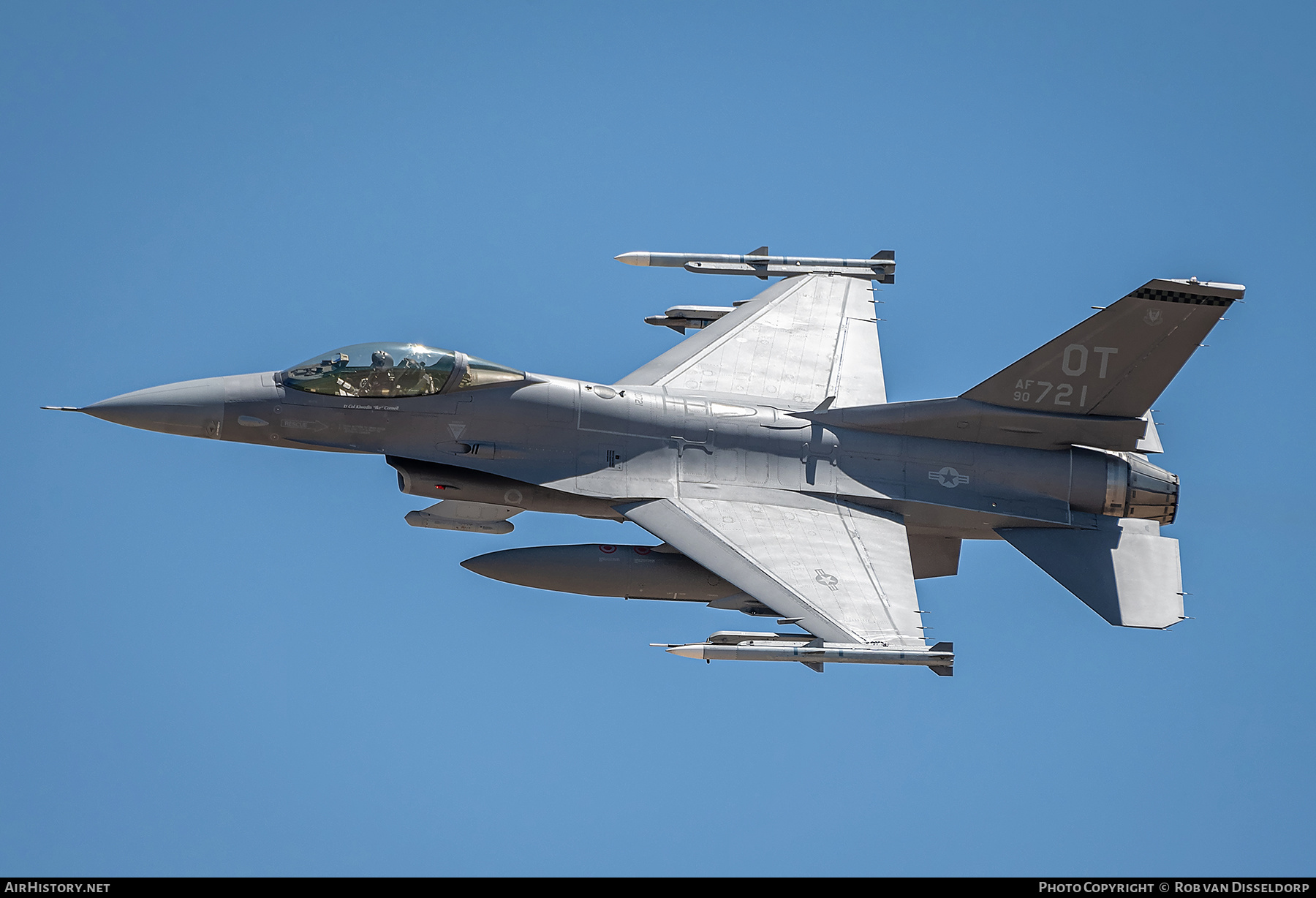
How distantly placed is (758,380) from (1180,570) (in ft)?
21.6

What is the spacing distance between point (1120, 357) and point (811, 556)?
5.08 metres

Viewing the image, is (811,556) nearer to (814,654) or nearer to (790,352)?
(814,654)

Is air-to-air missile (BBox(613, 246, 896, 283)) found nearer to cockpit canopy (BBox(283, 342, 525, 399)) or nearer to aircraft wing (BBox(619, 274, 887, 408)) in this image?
aircraft wing (BBox(619, 274, 887, 408))

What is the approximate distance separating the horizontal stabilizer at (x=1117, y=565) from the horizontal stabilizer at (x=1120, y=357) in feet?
5.45

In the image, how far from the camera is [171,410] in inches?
797

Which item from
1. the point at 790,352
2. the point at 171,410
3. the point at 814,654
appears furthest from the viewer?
the point at 790,352

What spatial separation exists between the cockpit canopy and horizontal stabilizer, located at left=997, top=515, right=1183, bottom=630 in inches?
308

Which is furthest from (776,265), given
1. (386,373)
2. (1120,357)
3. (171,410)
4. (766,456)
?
(171,410)

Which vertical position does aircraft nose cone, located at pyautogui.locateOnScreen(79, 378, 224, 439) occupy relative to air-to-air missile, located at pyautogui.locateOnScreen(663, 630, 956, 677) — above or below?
above

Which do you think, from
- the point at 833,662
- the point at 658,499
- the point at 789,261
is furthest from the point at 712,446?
the point at 789,261

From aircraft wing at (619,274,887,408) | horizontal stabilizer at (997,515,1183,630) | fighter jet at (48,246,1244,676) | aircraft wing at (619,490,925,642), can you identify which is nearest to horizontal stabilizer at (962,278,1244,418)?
fighter jet at (48,246,1244,676)

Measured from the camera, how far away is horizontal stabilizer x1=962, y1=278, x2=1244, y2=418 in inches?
797

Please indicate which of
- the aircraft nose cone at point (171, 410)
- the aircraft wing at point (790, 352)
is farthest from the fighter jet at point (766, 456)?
the aircraft wing at point (790, 352)

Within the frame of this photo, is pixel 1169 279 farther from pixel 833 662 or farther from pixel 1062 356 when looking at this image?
pixel 833 662
